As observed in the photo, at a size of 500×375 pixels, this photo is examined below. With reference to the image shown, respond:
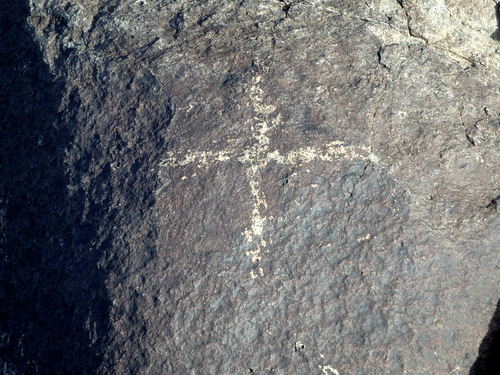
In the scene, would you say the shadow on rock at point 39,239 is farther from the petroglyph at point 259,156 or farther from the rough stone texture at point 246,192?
the petroglyph at point 259,156

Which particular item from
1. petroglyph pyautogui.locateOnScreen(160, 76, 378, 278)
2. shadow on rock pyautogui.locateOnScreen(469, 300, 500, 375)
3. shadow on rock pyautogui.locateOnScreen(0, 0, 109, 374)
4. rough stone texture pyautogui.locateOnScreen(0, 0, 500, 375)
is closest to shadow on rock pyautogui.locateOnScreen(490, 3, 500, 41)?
rough stone texture pyautogui.locateOnScreen(0, 0, 500, 375)

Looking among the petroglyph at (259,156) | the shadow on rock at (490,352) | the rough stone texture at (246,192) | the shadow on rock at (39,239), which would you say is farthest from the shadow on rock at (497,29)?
the shadow on rock at (39,239)

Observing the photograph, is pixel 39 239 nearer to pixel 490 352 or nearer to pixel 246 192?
pixel 246 192

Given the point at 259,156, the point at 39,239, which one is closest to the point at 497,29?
the point at 259,156

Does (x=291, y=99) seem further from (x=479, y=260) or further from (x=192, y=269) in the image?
→ (x=479, y=260)

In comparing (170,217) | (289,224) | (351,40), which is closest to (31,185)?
(170,217)
